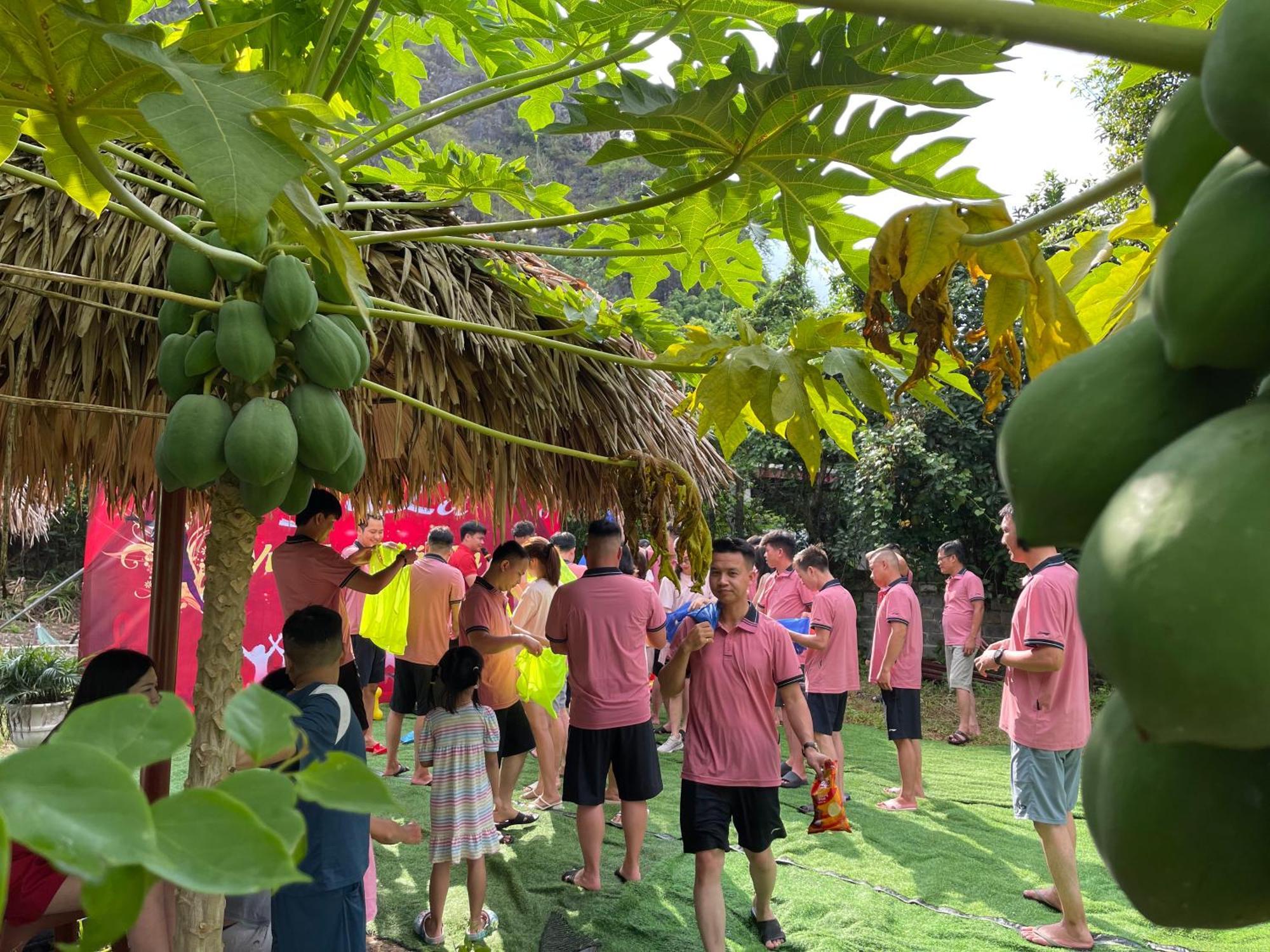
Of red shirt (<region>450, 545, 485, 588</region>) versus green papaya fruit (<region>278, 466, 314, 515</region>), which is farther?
red shirt (<region>450, 545, 485, 588</region>)

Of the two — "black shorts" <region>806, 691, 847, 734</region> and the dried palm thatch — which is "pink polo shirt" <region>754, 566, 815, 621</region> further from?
the dried palm thatch

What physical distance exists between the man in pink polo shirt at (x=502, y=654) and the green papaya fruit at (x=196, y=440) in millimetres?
3369

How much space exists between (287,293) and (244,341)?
0.35ft

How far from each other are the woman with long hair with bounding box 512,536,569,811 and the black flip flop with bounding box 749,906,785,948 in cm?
→ 191

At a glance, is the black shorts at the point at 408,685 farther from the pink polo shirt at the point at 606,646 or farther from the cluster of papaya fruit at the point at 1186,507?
the cluster of papaya fruit at the point at 1186,507

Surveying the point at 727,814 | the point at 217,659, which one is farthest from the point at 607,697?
the point at 217,659

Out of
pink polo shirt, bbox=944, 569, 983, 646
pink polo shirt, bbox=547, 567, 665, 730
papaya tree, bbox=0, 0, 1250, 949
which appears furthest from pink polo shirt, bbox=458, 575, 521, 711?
pink polo shirt, bbox=944, 569, 983, 646

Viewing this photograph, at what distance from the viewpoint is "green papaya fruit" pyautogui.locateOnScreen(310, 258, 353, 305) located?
→ 1.79 metres

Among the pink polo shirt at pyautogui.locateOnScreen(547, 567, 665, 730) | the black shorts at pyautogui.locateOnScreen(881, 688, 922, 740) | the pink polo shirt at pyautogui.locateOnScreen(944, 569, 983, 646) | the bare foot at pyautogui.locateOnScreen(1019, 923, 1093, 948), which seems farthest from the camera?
the pink polo shirt at pyautogui.locateOnScreen(944, 569, 983, 646)

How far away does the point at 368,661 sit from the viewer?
725 cm

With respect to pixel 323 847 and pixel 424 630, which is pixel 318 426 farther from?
pixel 424 630

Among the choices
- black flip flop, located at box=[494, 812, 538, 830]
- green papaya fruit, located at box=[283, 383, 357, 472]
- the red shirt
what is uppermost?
the red shirt

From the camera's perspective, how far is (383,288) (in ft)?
9.41

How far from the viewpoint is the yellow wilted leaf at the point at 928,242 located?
3.98ft
